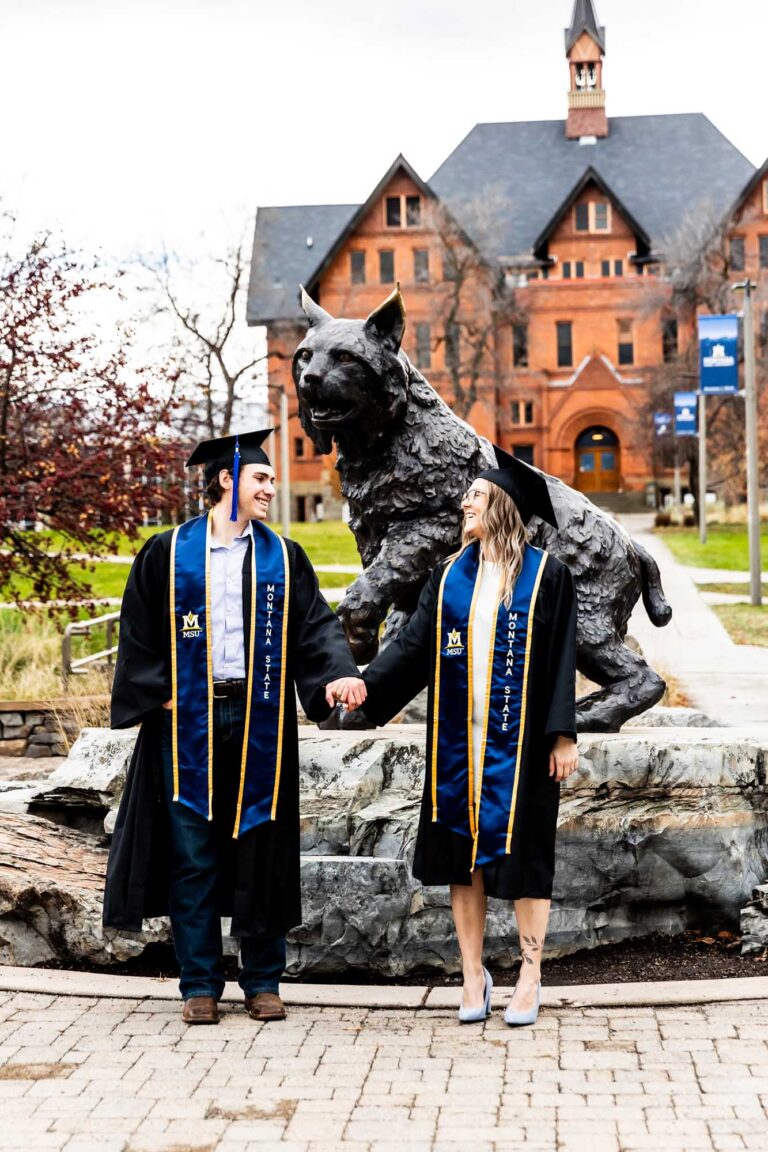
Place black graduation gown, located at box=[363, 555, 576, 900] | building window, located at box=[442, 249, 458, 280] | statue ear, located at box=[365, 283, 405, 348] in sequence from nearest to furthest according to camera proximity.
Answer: black graduation gown, located at box=[363, 555, 576, 900] < statue ear, located at box=[365, 283, 405, 348] < building window, located at box=[442, 249, 458, 280]

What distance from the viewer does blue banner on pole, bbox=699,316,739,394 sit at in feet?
79.2

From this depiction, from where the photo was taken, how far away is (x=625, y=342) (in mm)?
57188

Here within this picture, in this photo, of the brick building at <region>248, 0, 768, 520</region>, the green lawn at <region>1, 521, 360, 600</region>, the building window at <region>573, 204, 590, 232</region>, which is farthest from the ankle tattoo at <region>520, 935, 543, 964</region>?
the building window at <region>573, 204, 590, 232</region>

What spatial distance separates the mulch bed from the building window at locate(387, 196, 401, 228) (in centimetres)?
5184

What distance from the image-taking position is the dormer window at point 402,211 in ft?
181

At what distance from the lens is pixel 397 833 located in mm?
5871

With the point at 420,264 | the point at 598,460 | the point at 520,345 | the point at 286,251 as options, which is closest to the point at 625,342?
the point at 520,345

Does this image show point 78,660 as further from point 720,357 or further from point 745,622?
point 720,357

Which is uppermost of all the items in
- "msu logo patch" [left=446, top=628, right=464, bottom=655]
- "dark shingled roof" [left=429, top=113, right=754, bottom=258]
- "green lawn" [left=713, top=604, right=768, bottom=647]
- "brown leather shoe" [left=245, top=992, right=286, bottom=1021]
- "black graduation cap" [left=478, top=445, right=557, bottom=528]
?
"dark shingled roof" [left=429, top=113, right=754, bottom=258]

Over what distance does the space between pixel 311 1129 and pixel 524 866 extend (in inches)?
47.7

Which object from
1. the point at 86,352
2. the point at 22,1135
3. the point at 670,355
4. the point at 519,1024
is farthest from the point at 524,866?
the point at 670,355

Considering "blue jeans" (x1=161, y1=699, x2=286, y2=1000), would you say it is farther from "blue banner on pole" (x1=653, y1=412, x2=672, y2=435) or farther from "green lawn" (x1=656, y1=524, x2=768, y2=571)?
Result: "blue banner on pole" (x1=653, y1=412, x2=672, y2=435)

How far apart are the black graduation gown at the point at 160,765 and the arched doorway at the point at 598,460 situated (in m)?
52.3

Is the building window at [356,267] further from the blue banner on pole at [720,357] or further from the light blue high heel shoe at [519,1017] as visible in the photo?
the light blue high heel shoe at [519,1017]
